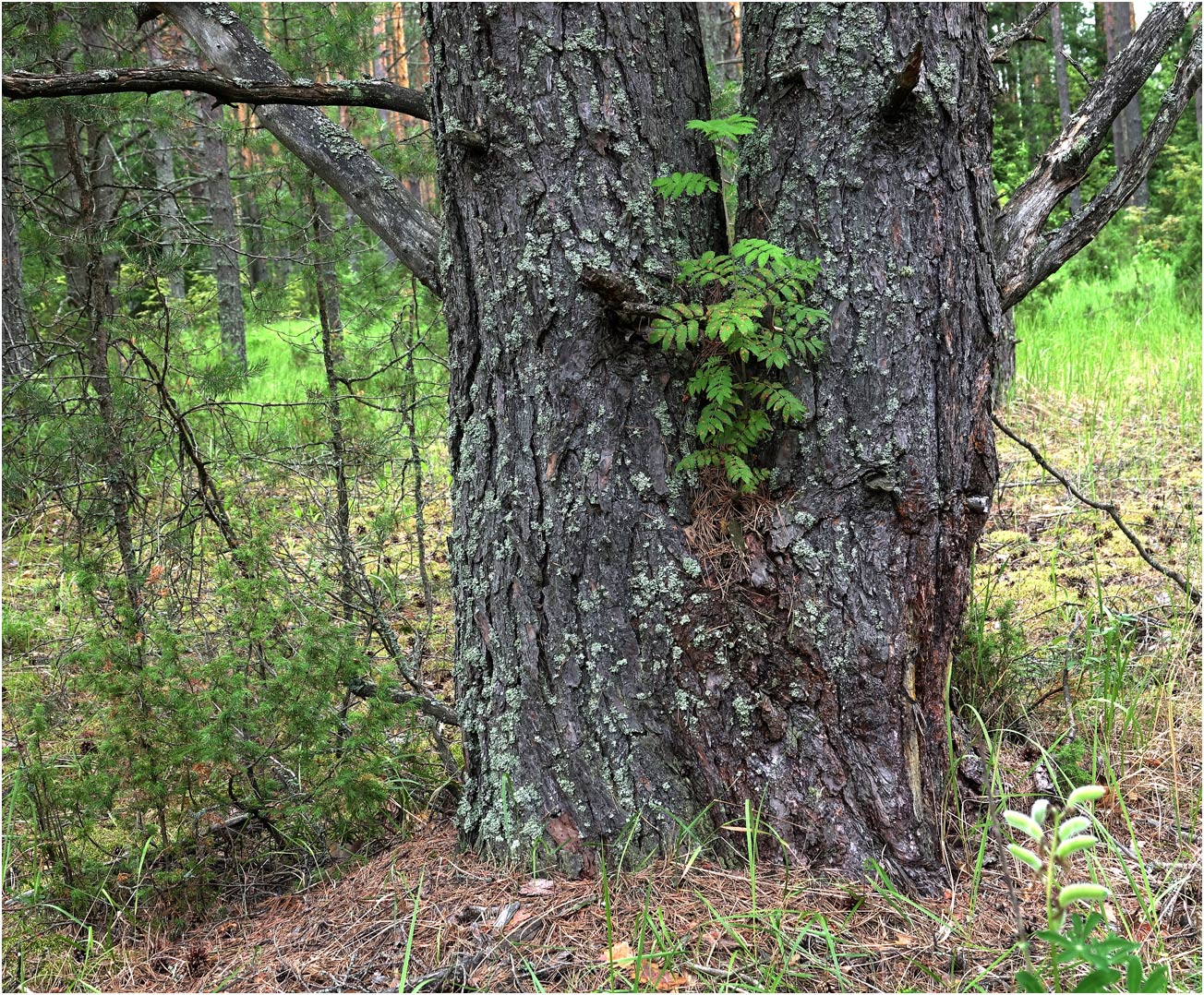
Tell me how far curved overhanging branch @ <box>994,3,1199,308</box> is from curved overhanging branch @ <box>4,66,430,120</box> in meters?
1.60

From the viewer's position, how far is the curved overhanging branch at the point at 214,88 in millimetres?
2205

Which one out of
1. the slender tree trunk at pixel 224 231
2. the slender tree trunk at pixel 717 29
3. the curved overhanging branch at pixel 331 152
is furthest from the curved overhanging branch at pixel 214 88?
the slender tree trunk at pixel 717 29

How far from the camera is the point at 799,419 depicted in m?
2.10

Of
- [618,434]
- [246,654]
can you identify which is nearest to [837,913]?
[618,434]

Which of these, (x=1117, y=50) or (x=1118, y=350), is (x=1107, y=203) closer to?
(x=1118, y=350)

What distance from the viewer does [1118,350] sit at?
22.7 ft

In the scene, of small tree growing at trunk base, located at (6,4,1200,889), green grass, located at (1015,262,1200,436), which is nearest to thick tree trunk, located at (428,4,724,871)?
small tree growing at trunk base, located at (6,4,1200,889)

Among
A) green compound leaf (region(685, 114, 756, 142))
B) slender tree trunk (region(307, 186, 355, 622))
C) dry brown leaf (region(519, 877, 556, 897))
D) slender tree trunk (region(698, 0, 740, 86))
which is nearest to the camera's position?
green compound leaf (region(685, 114, 756, 142))

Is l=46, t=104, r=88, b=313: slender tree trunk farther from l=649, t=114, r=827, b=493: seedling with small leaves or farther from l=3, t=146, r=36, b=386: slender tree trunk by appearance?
l=649, t=114, r=827, b=493: seedling with small leaves

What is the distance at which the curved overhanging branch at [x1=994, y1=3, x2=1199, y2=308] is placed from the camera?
2.23 meters

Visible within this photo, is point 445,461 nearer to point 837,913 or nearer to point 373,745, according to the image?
point 373,745

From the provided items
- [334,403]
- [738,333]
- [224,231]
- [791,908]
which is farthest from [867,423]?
[224,231]

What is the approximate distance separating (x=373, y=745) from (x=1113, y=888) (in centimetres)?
193

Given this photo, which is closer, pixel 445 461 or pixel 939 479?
pixel 939 479
